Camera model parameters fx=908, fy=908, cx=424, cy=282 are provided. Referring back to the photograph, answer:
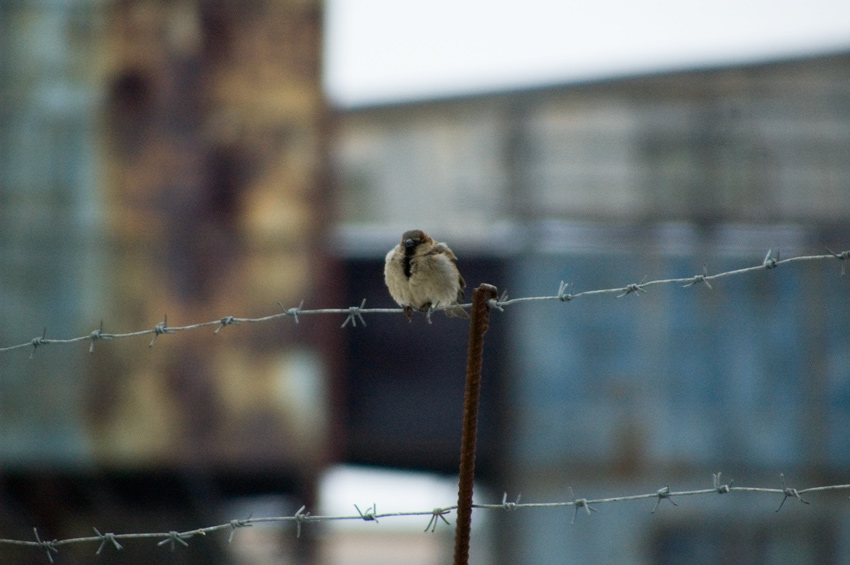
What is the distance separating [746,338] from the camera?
9641 mm

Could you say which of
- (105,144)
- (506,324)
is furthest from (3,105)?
(506,324)

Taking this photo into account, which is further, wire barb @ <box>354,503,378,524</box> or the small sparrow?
the small sparrow

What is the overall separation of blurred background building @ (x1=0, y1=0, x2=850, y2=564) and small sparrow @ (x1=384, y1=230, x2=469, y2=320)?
407 centimetres

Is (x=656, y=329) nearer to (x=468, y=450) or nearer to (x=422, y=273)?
(x=422, y=273)

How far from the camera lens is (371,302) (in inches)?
409

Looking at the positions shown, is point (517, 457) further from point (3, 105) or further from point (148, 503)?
point (3, 105)

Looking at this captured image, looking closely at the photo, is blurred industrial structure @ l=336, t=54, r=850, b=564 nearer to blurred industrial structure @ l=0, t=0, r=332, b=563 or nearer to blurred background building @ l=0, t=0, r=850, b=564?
blurred background building @ l=0, t=0, r=850, b=564

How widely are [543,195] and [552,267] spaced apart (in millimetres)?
845

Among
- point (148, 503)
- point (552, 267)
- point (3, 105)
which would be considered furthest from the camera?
point (552, 267)

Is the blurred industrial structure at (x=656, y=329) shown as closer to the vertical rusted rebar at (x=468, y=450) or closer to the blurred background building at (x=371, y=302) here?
the blurred background building at (x=371, y=302)

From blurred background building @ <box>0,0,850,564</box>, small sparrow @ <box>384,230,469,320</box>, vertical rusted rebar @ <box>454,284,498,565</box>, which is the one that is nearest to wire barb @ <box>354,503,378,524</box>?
vertical rusted rebar @ <box>454,284,498,565</box>

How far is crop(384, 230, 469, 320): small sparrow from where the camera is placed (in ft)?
16.0

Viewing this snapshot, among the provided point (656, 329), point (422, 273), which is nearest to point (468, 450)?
point (422, 273)

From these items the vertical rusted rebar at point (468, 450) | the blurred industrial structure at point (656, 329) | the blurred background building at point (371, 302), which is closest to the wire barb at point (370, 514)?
the vertical rusted rebar at point (468, 450)
